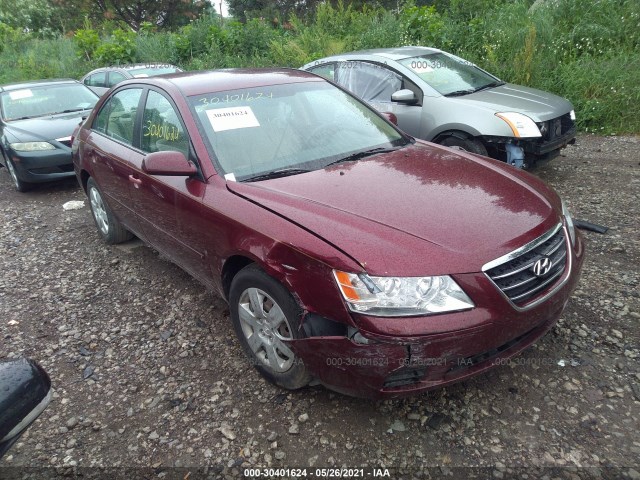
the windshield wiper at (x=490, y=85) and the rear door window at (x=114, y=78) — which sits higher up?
the windshield wiper at (x=490, y=85)

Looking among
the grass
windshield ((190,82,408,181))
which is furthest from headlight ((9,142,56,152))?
the grass

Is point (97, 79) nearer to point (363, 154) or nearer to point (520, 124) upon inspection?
point (520, 124)

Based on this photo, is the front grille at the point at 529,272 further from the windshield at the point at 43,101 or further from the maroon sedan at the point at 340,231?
the windshield at the point at 43,101

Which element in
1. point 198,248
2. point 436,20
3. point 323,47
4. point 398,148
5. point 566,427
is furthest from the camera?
point 323,47

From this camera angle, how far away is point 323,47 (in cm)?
1238

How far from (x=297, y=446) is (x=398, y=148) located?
2.06 m

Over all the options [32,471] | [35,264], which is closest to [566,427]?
[32,471]

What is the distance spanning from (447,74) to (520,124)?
1418mm

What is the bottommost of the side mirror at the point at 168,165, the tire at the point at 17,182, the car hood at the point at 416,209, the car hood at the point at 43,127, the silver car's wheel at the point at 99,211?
the tire at the point at 17,182

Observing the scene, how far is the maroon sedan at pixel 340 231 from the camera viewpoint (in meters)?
2.14

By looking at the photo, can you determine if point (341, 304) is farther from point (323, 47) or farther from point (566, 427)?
point (323, 47)

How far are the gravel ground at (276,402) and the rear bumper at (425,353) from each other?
36 centimetres

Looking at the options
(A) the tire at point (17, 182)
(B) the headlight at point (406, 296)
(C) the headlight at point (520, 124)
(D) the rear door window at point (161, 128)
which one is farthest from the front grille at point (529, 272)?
(A) the tire at point (17, 182)

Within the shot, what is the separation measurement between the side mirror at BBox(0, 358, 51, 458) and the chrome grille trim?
189 cm
